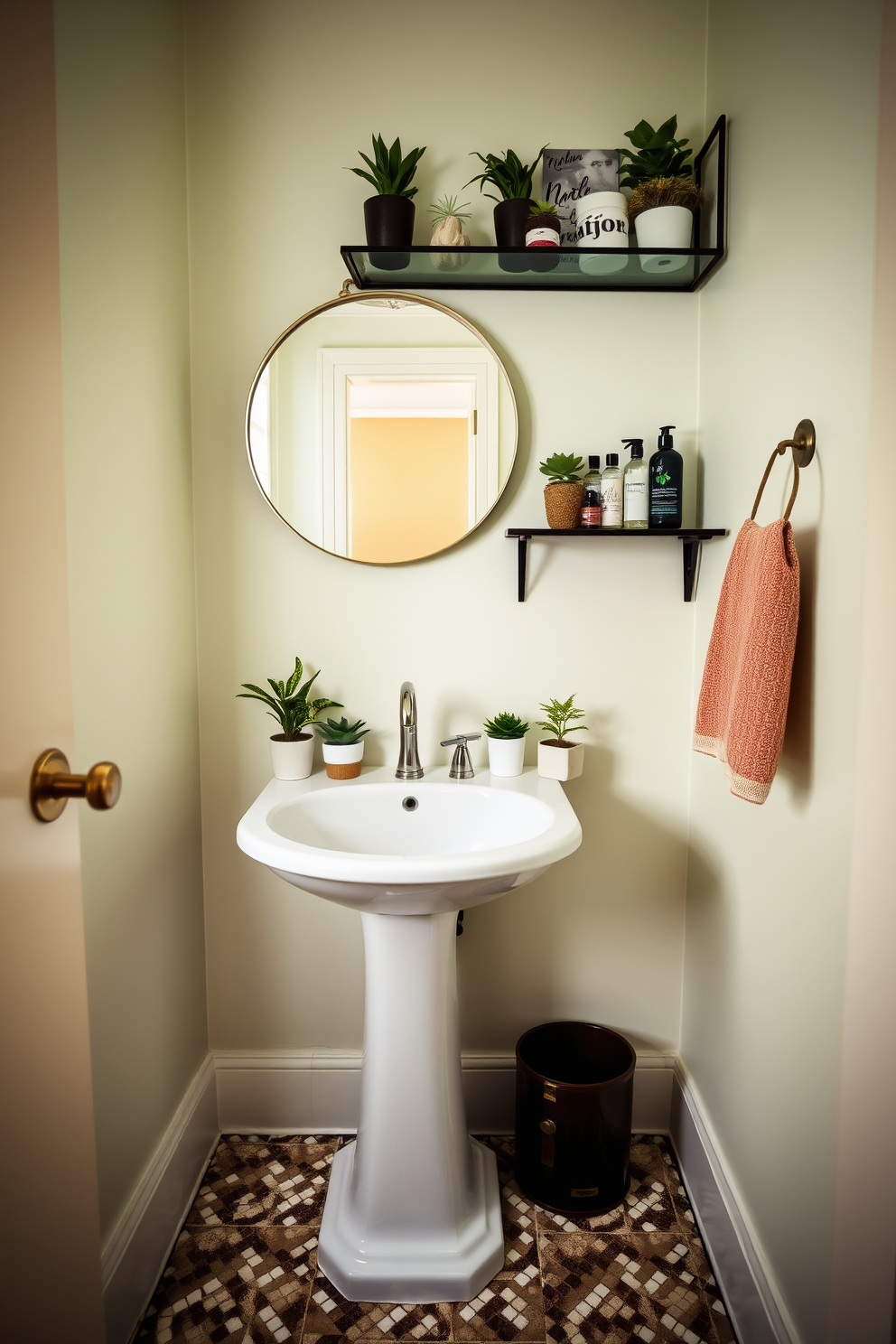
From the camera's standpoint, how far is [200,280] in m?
1.54

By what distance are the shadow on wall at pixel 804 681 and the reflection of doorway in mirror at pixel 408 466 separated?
27.0 inches

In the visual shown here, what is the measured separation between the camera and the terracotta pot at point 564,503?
1.47 meters

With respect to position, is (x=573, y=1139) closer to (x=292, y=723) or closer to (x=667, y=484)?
(x=292, y=723)

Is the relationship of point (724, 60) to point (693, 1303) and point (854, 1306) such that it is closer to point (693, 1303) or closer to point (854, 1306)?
point (854, 1306)

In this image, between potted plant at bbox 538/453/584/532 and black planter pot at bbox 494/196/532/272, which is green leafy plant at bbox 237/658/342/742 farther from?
black planter pot at bbox 494/196/532/272

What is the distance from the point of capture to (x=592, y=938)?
65.4 inches

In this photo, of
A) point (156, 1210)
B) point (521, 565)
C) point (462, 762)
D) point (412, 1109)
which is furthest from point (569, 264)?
point (156, 1210)

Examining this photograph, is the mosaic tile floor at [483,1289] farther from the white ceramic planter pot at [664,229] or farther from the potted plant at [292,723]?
the white ceramic planter pot at [664,229]

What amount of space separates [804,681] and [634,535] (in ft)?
1.68

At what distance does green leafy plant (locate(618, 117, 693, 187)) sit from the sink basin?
117 centimetres

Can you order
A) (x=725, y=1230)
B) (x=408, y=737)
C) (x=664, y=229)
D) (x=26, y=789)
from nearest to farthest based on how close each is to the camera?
(x=26, y=789) → (x=725, y=1230) → (x=664, y=229) → (x=408, y=737)

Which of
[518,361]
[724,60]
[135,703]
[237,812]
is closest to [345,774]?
[237,812]

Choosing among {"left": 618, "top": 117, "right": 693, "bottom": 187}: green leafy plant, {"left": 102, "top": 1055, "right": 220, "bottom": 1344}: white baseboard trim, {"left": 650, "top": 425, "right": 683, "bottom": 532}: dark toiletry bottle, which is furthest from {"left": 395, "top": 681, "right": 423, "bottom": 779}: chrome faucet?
{"left": 618, "top": 117, "right": 693, "bottom": 187}: green leafy plant

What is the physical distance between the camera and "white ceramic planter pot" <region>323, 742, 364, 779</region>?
151cm
